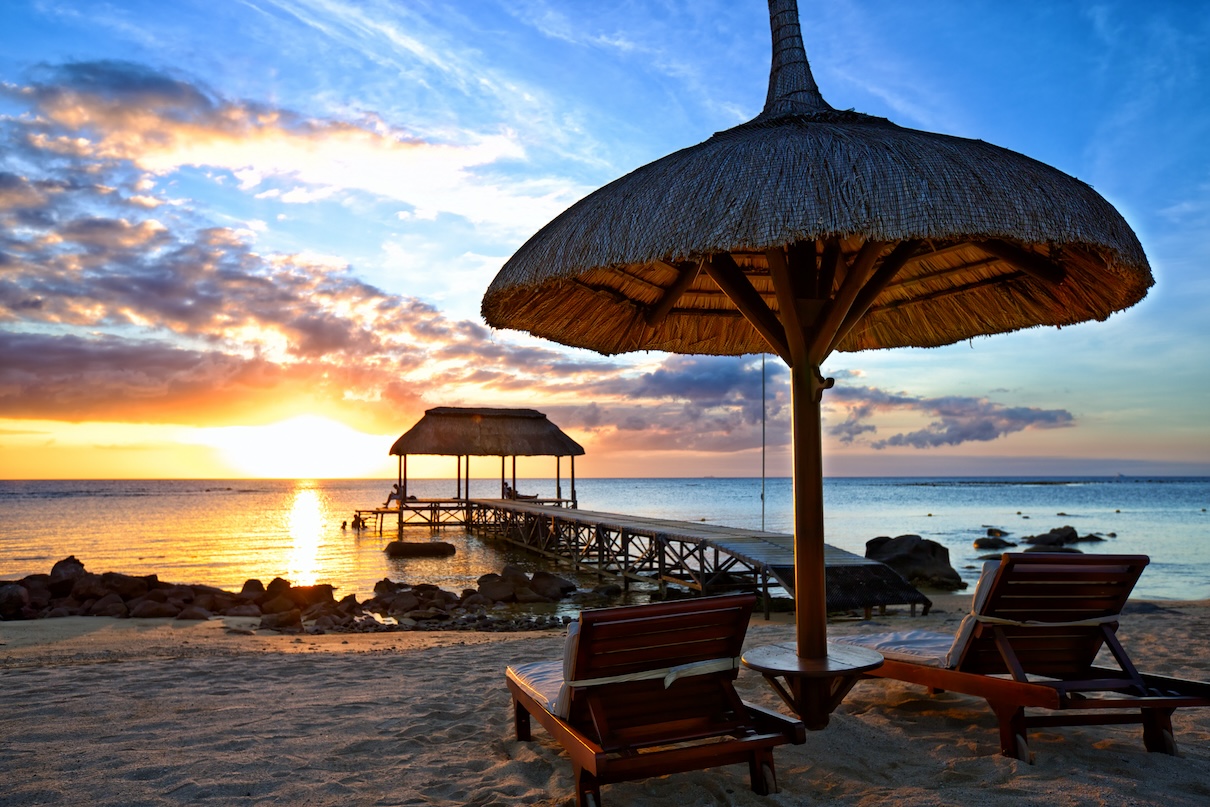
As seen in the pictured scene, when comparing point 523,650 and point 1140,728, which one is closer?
point 1140,728

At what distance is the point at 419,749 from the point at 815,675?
188cm

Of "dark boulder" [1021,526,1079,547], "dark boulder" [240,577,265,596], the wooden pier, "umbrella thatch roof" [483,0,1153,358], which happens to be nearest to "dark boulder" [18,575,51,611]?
"dark boulder" [240,577,265,596]

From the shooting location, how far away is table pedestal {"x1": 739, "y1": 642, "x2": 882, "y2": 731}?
3.54m

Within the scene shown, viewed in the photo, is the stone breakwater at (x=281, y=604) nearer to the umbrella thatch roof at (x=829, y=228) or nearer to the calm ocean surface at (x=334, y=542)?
the calm ocean surface at (x=334, y=542)

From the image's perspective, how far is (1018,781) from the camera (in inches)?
122

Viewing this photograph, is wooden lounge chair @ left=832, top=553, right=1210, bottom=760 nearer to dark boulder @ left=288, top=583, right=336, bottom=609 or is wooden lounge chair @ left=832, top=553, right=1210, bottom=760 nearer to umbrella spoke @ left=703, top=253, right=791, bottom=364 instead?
umbrella spoke @ left=703, top=253, right=791, bottom=364

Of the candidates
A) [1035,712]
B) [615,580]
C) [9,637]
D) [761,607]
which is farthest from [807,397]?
[615,580]

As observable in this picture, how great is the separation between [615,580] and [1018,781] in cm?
1335

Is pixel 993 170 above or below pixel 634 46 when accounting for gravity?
below

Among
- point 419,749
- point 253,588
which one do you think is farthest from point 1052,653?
point 253,588

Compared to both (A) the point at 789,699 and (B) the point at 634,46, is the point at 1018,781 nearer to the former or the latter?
(A) the point at 789,699

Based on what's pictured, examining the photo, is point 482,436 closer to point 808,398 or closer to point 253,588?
point 253,588

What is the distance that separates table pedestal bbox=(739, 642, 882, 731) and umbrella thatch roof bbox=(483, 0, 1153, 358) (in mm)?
1469

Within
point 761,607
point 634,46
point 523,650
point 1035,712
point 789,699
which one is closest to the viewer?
point 789,699
